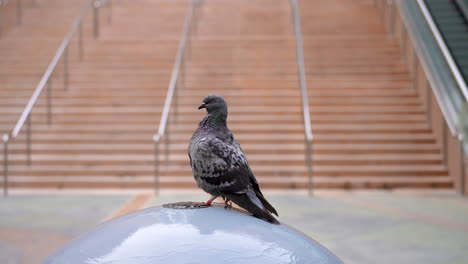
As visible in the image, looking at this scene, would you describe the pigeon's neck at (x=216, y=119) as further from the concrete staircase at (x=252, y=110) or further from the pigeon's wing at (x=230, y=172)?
the concrete staircase at (x=252, y=110)

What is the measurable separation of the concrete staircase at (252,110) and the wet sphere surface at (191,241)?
5.69m

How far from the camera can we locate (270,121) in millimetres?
Result: 8781

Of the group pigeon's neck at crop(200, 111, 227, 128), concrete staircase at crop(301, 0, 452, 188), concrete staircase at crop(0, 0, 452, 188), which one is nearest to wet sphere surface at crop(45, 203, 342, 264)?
pigeon's neck at crop(200, 111, 227, 128)

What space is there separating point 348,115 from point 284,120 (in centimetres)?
107

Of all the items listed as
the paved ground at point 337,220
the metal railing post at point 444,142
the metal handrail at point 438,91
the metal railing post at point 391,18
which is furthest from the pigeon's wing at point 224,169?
the metal railing post at point 391,18

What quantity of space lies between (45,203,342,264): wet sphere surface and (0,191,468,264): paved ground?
2343 mm

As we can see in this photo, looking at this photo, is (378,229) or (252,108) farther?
(252,108)

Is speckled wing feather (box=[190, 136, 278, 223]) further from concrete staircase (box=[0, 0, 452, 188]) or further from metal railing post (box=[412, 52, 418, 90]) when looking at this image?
metal railing post (box=[412, 52, 418, 90])

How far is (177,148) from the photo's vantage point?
8.21 meters

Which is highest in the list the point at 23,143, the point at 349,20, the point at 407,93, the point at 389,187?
the point at 349,20

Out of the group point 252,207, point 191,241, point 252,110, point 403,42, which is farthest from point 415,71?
point 191,241

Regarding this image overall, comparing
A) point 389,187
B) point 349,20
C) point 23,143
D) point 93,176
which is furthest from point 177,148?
point 349,20

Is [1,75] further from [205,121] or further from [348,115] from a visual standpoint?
[205,121]

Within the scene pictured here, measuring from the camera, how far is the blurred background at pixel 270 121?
5.35m
